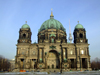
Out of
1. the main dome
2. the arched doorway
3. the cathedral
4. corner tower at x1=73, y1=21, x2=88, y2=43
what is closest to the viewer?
the cathedral

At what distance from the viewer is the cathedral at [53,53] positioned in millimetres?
67688

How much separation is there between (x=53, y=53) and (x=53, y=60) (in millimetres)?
3767

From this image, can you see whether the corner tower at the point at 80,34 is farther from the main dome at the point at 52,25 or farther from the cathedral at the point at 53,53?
the main dome at the point at 52,25

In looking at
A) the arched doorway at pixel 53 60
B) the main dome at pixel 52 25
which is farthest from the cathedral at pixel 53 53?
the main dome at pixel 52 25

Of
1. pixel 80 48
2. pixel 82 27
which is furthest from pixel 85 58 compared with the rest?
pixel 82 27

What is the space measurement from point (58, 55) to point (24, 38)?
2006 centimetres

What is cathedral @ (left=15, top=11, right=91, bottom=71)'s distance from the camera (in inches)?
2665

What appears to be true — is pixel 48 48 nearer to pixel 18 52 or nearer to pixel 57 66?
pixel 57 66

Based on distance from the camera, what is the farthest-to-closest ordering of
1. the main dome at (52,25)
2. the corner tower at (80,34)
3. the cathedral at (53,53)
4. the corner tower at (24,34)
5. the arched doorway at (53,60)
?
1. the main dome at (52,25)
2. the arched doorway at (53,60)
3. the corner tower at (24,34)
4. the corner tower at (80,34)
5. the cathedral at (53,53)

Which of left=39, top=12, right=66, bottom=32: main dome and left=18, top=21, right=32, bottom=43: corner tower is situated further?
left=39, top=12, right=66, bottom=32: main dome

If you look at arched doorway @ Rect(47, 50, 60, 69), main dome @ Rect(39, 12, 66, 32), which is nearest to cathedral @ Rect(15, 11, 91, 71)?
arched doorway @ Rect(47, 50, 60, 69)

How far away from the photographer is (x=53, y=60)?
73.6 metres

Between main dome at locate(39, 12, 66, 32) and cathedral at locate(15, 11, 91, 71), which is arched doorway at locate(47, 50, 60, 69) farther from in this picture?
main dome at locate(39, 12, 66, 32)

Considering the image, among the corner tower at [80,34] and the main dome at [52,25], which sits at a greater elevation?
the main dome at [52,25]
